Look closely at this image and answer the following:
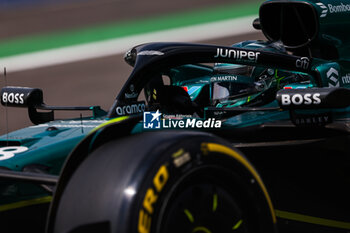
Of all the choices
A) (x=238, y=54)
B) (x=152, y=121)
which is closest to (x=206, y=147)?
(x=152, y=121)

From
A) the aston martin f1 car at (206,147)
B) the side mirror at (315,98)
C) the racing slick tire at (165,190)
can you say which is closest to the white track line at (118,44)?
the aston martin f1 car at (206,147)

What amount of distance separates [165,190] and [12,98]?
8.61 ft

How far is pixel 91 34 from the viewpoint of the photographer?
1355cm

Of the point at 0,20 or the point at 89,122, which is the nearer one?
the point at 89,122

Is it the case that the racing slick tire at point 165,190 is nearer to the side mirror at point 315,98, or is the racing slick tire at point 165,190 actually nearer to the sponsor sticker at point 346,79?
the side mirror at point 315,98

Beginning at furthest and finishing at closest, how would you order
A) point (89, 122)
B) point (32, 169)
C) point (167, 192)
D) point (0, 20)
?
point (0, 20), point (89, 122), point (32, 169), point (167, 192)

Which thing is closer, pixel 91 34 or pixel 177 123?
pixel 177 123

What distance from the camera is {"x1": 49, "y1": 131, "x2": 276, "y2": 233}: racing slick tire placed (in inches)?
67.5

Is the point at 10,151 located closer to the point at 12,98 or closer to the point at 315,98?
the point at 12,98

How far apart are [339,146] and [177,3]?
1282cm

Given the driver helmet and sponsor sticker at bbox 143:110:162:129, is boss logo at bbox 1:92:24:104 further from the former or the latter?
the driver helmet

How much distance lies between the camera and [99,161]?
6.19 ft

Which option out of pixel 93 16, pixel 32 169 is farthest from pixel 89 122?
pixel 93 16

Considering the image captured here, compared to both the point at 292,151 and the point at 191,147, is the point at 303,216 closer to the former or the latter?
the point at 292,151
